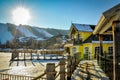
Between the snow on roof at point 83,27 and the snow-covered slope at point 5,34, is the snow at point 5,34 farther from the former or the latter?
the snow on roof at point 83,27

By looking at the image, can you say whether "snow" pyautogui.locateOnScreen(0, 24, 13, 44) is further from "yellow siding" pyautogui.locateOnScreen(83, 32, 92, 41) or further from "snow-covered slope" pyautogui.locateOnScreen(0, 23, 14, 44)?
"yellow siding" pyautogui.locateOnScreen(83, 32, 92, 41)

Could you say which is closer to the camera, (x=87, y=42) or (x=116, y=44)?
(x=116, y=44)

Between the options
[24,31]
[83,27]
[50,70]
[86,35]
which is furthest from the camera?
[24,31]

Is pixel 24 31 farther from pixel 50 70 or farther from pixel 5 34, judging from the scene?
pixel 50 70

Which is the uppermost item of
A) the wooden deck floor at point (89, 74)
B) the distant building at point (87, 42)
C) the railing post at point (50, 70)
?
the distant building at point (87, 42)

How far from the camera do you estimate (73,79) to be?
7582 millimetres

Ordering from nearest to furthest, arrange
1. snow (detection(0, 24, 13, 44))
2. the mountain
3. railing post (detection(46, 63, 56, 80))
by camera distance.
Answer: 1. railing post (detection(46, 63, 56, 80))
2. snow (detection(0, 24, 13, 44))
3. the mountain

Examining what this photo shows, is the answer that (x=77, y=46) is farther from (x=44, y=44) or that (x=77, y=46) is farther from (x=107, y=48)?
(x=44, y=44)

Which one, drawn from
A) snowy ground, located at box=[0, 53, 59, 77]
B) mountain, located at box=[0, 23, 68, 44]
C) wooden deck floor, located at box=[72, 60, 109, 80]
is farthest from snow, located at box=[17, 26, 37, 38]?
wooden deck floor, located at box=[72, 60, 109, 80]

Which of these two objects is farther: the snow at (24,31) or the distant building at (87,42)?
the snow at (24,31)

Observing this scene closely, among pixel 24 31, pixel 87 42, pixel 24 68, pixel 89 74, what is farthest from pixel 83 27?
pixel 24 31

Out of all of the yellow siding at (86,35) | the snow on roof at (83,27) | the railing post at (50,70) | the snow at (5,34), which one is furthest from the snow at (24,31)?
the railing post at (50,70)

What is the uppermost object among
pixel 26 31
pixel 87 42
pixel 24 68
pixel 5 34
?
pixel 26 31

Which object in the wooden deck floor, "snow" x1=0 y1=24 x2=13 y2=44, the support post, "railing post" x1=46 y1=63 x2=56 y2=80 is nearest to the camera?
"railing post" x1=46 y1=63 x2=56 y2=80
